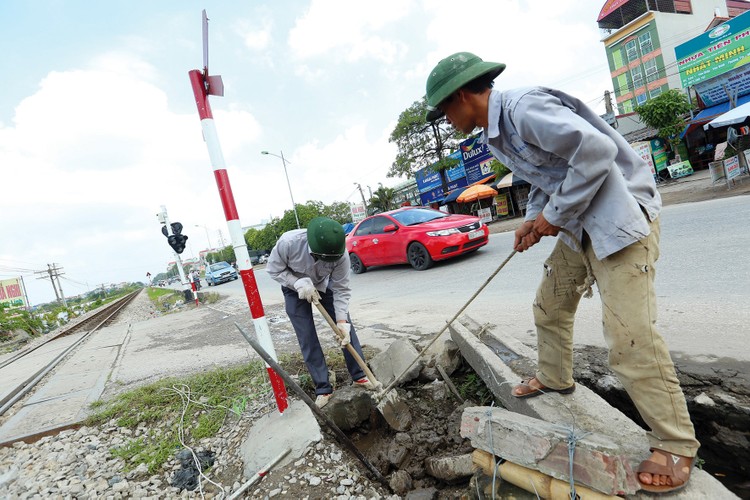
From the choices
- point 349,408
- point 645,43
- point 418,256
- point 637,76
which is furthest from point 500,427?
point 645,43

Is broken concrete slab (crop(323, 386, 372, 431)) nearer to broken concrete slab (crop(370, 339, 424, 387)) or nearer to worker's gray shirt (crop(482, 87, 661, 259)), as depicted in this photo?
broken concrete slab (crop(370, 339, 424, 387))

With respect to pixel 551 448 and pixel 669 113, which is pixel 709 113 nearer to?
pixel 669 113

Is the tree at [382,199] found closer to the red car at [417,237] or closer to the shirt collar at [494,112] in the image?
the red car at [417,237]

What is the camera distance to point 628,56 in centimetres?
2923

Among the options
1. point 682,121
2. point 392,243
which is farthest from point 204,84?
point 682,121

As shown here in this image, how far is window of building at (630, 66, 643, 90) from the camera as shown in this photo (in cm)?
2818

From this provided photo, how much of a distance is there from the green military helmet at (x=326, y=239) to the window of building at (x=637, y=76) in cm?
3472

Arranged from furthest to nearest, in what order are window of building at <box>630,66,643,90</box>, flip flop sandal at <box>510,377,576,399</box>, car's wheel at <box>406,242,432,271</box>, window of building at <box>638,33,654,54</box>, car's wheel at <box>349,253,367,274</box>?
window of building at <box>630,66,643,90</box> → window of building at <box>638,33,654,54</box> → car's wheel at <box>349,253,367,274</box> → car's wheel at <box>406,242,432,271</box> → flip flop sandal at <box>510,377,576,399</box>

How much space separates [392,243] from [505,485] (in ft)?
23.8

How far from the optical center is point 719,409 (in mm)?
1909

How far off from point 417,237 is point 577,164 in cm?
673

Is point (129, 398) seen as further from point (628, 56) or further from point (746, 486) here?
point (628, 56)

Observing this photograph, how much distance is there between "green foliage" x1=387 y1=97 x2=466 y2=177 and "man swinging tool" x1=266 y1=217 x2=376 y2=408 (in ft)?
60.6

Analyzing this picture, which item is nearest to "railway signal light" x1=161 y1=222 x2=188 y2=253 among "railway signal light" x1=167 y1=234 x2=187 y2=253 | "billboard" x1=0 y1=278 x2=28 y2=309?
"railway signal light" x1=167 y1=234 x2=187 y2=253
